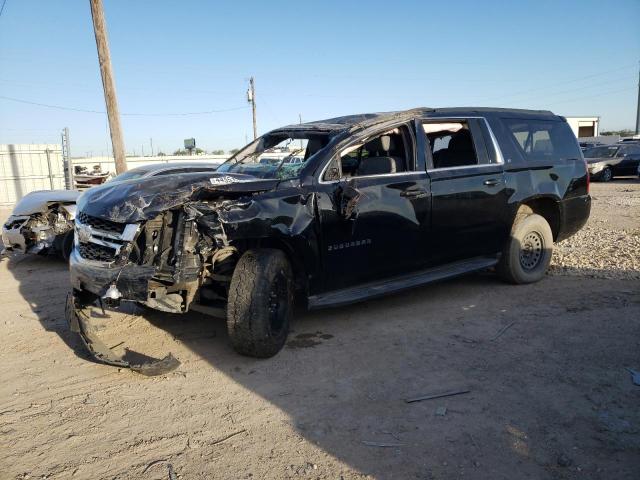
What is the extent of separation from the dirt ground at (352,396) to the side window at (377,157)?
4.88ft

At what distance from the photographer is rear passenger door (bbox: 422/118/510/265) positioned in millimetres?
5125

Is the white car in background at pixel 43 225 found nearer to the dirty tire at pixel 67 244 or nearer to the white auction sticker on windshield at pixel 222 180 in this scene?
the dirty tire at pixel 67 244

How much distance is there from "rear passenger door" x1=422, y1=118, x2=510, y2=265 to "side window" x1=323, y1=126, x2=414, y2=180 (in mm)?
248

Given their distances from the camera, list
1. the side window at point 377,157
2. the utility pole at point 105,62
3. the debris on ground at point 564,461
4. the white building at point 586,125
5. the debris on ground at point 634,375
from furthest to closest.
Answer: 1. the white building at point 586,125
2. the utility pole at point 105,62
3. the side window at point 377,157
4. the debris on ground at point 634,375
5. the debris on ground at point 564,461

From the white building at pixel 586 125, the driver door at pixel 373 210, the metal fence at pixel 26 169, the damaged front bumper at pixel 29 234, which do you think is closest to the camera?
the driver door at pixel 373 210

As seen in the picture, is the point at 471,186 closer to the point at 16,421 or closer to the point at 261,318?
the point at 261,318

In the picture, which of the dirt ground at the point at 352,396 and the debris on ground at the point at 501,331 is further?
the debris on ground at the point at 501,331

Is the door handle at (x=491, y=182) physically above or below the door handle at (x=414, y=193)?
above

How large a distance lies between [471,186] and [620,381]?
242 centimetres

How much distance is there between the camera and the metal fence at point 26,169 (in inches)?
712

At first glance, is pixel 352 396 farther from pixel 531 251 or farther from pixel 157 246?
pixel 531 251

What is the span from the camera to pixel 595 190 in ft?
57.2

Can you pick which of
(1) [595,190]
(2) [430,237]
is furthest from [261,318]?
(1) [595,190]

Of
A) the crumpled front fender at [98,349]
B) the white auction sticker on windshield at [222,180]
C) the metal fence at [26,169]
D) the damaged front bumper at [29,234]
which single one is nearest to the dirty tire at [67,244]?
the damaged front bumper at [29,234]
